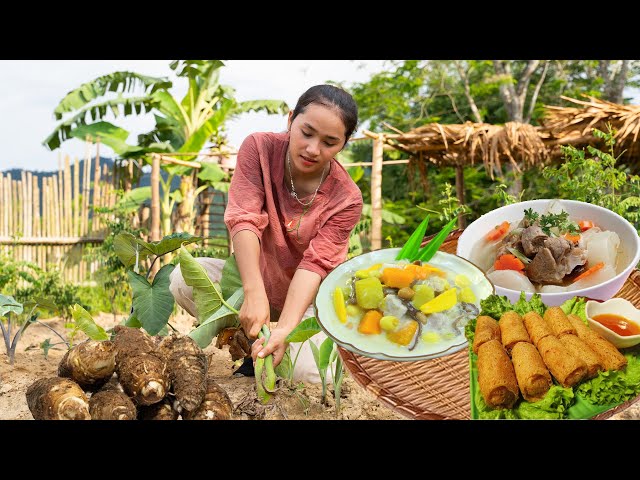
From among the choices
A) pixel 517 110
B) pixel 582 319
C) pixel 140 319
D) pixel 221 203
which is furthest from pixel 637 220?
pixel 517 110

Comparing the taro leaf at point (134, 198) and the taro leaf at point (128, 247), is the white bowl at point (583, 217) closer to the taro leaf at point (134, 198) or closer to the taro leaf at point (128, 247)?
the taro leaf at point (128, 247)

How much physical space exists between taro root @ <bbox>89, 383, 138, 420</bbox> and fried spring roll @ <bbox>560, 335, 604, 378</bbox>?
96 cm

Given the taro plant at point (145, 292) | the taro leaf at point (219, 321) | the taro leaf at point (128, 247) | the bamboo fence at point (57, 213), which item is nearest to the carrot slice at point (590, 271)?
the taro leaf at point (219, 321)

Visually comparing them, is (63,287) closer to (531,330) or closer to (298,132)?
(298,132)

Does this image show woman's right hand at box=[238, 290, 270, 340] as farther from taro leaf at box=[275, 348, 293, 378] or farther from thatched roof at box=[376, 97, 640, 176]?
thatched roof at box=[376, 97, 640, 176]

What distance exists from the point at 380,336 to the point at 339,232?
43 centimetres

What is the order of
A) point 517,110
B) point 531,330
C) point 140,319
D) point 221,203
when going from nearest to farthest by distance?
point 531,330 → point 140,319 → point 221,203 → point 517,110

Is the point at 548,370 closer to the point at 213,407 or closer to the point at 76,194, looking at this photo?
the point at 213,407

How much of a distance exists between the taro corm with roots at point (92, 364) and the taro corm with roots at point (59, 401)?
0.11ft

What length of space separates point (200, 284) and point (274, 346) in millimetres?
337

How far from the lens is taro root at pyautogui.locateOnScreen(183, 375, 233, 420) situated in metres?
1.51

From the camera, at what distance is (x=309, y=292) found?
1.67m

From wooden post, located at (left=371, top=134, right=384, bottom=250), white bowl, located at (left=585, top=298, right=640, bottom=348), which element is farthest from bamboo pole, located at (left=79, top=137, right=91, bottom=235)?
white bowl, located at (left=585, top=298, right=640, bottom=348)

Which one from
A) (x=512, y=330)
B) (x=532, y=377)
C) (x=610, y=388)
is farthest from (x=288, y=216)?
(x=610, y=388)
